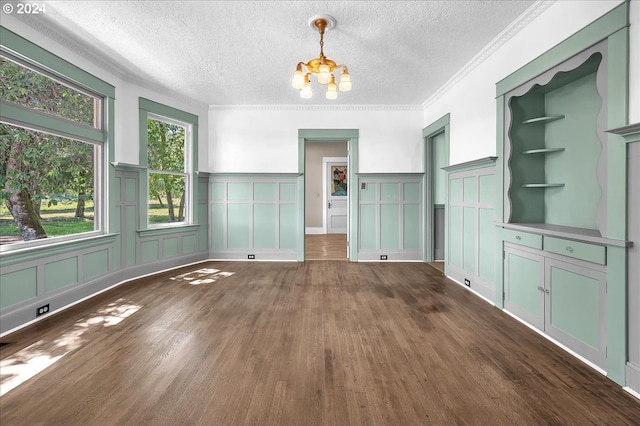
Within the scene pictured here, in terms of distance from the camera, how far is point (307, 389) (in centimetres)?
205

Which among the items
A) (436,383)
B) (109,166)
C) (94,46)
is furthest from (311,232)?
(436,383)

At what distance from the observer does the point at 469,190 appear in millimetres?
4441

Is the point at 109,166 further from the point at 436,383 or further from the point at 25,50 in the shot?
the point at 436,383

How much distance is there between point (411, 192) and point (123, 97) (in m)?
5.16

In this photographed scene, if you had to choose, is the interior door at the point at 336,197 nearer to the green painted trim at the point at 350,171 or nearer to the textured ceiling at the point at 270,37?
the green painted trim at the point at 350,171

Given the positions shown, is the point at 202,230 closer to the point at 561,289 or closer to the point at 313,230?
the point at 313,230

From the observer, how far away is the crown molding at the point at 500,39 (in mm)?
2947

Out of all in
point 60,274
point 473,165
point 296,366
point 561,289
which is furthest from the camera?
point 473,165

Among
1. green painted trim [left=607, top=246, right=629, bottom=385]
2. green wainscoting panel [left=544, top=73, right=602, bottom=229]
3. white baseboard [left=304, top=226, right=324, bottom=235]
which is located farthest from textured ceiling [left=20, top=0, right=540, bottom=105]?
white baseboard [left=304, top=226, right=324, bottom=235]

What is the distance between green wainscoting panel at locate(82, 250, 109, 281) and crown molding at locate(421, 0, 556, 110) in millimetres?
5529

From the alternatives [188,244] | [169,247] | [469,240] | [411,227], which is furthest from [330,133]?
[169,247]

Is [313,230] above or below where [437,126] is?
below

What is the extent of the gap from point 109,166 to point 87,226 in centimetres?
86

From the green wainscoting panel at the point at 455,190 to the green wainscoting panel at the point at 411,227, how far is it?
123 cm
